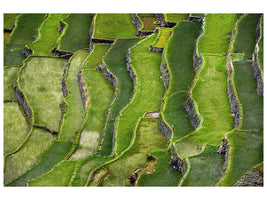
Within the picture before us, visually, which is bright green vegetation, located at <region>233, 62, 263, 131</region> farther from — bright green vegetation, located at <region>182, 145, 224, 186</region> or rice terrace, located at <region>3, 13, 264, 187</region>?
bright green vegetation, located at <region>182, 145, 224, 186</region>

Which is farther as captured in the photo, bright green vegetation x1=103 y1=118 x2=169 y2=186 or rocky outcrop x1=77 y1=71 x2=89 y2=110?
rocky outcrop x1=77 y1=71 x2=89 y2=110

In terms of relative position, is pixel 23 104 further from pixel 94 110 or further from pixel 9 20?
pixel 9 20

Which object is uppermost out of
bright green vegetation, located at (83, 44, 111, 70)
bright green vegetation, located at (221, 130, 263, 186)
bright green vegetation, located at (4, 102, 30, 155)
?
bright green vegetation, located at (83, 44, 111, 70)

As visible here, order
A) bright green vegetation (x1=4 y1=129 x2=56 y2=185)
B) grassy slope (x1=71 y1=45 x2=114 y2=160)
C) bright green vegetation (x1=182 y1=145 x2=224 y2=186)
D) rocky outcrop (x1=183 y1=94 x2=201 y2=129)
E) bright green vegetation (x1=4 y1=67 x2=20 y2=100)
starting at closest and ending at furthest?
bright green vegetation (x1=182 y1=145 x2=224 y2=186), rocky outcrop (x1=183 y1=94 x2=201 y2=129), bright green vegetation (x1=4 y1=129 x2=56 y2=185), grassy slope (x1=71 y1=45 x2=114 y2=160), bright green vegetation (x1=4 y1=67 x2=20 y2=100)

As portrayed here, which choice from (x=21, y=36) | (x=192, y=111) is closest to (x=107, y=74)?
(x=192, y=111)

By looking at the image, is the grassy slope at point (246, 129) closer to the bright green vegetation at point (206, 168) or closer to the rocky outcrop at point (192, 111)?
the bright green vegetation at point (206, 168)

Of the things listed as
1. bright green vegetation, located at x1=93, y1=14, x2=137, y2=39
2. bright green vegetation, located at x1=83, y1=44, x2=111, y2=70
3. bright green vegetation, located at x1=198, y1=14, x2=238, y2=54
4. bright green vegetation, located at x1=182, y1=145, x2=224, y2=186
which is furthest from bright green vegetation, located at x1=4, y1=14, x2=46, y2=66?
bright green vegetation, located at x1=182, y1=145, x2=224, y2=186
